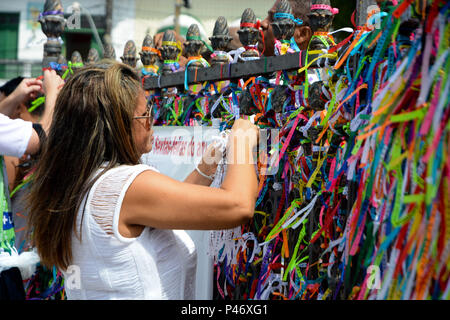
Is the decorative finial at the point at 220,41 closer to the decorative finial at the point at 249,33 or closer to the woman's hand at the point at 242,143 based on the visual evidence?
the decorative finial at the point at 249,33

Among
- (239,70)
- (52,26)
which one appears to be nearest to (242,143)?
(239,70)

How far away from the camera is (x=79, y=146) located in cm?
163

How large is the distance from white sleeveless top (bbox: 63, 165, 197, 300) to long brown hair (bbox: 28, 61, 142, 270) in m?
0.05

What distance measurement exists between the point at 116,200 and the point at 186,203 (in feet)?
0.66

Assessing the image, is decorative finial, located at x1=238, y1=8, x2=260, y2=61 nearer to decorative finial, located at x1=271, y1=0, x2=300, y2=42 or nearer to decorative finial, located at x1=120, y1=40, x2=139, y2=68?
decorative finial, located at x1=271, y1=0, x2=300, y2=42

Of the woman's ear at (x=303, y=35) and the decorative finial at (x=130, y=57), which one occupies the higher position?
the woman's ear at (x=303, y=35)

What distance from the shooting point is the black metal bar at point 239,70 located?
177 centimetres

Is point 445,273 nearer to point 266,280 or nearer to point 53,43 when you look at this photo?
point 266,280

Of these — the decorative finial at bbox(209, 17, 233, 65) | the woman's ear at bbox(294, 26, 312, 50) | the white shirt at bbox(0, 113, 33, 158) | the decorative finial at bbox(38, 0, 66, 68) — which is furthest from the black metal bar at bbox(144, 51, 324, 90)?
the decorative finial at bbox(38, 0, 66, 68)

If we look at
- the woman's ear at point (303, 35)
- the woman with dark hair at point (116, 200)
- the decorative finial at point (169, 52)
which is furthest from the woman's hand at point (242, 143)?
the decorative finial at point (169, 52)

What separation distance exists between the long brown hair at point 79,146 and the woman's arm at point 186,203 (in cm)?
16

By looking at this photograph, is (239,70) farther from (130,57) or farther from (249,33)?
(130,57)

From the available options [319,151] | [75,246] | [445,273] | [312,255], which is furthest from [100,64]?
[445,273]

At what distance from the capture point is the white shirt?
233 centimetres
